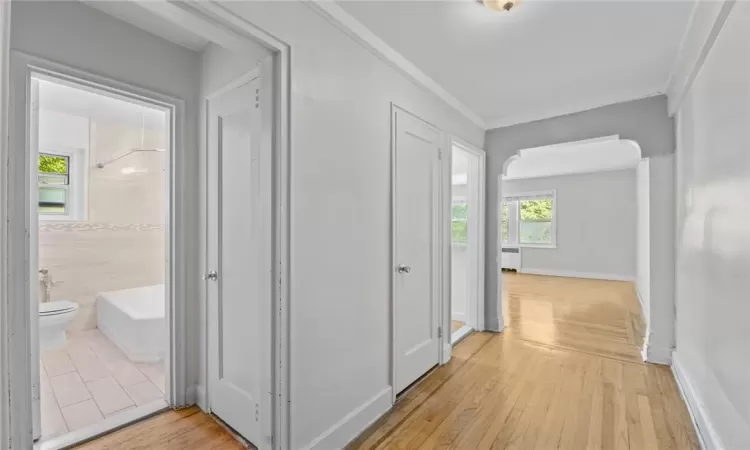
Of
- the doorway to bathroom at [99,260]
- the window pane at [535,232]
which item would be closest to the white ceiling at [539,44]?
the doorway to bathroom at [99,260]

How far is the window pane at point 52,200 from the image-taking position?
12.0ft

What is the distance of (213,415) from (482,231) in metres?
3.08

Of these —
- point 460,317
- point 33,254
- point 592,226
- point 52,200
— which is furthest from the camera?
point 592,226

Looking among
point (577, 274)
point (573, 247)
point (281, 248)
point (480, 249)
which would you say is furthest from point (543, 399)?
point (573, 247)

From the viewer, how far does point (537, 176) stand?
830 cm

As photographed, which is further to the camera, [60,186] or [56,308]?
[60,186]

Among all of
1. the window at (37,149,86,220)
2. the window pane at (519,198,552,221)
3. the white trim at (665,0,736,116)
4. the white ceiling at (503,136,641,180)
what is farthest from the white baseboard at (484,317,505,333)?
the window pane at (519,198,552,221)

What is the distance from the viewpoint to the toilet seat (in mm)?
3053

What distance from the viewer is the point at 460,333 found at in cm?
359

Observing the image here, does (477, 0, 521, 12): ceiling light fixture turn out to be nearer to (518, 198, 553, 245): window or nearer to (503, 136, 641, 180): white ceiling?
(503, 136, 641, 180): white ceiling

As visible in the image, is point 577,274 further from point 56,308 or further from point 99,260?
point 56,308

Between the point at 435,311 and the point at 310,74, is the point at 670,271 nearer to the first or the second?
the point at 435,311

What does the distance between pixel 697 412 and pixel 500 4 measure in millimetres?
2685

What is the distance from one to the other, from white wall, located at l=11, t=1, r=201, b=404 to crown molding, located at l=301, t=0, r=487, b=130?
1108 millimetres
